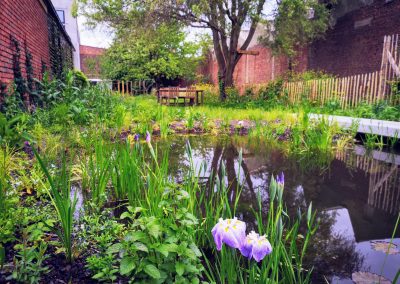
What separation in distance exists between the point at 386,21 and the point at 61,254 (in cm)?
1091

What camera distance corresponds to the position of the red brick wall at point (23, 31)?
17.6 feet

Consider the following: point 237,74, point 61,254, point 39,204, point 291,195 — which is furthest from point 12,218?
point 237,74

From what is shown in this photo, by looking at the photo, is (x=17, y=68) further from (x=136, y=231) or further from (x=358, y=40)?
(x=358, y=40)

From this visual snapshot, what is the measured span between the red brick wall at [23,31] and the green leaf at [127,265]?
5.11 meters

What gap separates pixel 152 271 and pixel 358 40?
11574mm

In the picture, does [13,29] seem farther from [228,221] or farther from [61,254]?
[228,221]

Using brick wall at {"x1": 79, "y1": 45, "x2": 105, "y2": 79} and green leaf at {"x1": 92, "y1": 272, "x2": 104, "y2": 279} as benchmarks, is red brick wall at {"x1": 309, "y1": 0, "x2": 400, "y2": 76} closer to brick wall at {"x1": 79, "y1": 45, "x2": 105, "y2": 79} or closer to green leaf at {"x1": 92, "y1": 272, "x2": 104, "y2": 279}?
green leaf at {"x1": 92, "y1": 272, "x2": 104, "y2": 279}

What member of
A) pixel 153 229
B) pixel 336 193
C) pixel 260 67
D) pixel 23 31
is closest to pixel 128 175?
pixel 153 229

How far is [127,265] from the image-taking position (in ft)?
3.58

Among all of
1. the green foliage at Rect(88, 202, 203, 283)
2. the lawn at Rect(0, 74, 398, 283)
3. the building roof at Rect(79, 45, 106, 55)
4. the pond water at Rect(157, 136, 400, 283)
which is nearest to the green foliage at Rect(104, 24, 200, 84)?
the building roof at Rect(79, 45, 106, 55)

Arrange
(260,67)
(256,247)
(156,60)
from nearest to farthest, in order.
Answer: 1. (256,247)
2. (260,67)
3. (156,60)

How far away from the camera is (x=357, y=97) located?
29.8 feet

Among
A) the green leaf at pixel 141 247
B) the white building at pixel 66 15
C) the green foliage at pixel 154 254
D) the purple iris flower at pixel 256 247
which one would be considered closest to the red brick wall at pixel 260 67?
the white building at pixel 66 15

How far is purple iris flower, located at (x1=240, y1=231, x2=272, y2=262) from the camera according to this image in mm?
879
